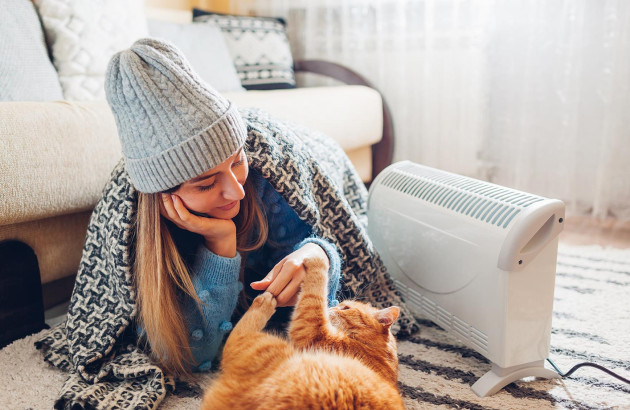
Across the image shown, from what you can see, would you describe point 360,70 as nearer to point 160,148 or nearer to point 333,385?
point 160,148

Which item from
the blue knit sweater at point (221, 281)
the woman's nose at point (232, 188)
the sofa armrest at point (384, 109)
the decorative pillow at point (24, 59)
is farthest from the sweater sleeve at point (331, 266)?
the sofa armrest at point (384, 109)

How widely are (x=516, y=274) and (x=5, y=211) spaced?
91cm

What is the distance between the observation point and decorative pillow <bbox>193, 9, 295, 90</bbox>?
2172mm

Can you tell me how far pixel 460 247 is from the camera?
0.97 metres

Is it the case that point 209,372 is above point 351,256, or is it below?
below

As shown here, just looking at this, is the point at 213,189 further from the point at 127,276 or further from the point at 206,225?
the point at 127,276

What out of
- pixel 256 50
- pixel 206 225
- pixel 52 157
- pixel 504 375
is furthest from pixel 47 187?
pixel 256 50

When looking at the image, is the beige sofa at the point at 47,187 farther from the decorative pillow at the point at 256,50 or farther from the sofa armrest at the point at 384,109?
the sofa armrest at the point at 384,109

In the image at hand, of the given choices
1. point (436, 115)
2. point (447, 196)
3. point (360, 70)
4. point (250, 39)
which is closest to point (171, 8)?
point (250, 39)

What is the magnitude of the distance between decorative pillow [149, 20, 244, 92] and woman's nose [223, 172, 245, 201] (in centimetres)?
116

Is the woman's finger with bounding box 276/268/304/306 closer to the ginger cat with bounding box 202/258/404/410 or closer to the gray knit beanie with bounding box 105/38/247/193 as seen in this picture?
the ginger cat with bounding box 202/258/404/410

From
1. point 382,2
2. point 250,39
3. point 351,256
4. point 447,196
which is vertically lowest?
point 351,256

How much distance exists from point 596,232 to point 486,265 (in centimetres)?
109

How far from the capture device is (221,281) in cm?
95
